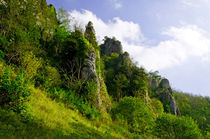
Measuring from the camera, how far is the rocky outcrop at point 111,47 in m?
58.8

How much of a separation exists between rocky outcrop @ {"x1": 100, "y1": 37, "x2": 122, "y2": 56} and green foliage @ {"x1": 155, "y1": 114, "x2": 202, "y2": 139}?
45155 millimetres

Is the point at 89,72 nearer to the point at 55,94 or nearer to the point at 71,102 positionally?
the point at 71,102

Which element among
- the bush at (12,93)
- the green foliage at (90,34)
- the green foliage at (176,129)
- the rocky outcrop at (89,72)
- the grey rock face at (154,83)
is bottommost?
the green foliage at (176,129)

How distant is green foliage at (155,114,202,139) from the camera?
1382cm

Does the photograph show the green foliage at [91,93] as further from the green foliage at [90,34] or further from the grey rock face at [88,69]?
the green foliage at [90,34]

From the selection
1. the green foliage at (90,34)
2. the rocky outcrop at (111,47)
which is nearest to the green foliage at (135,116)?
the green foliage at (90,34)

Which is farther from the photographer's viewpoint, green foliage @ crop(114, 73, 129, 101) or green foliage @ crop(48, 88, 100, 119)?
green foliage @ crop(114, 73, 129, 101)

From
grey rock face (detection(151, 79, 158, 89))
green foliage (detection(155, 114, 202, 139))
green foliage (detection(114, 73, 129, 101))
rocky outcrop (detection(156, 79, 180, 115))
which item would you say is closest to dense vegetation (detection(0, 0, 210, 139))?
green foliage (detection(155, 114, 202, 139))

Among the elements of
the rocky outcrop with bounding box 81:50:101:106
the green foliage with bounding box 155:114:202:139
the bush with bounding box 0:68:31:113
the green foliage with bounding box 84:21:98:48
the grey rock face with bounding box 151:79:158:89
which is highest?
the green foliage with bounding box 84:21:98:48

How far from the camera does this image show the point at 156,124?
15781mm

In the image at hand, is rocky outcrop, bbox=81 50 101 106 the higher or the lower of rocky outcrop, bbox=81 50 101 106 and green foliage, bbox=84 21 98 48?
the lower

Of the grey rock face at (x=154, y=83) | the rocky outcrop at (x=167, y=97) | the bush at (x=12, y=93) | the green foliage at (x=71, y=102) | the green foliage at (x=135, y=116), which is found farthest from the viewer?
the grey rock face at (x=154, y=83)

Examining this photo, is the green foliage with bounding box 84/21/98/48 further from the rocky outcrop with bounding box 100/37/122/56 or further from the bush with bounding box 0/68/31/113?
the rocky outcrop with bounding box 100/37/122/56

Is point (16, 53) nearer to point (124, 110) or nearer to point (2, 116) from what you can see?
point (2, 116)
